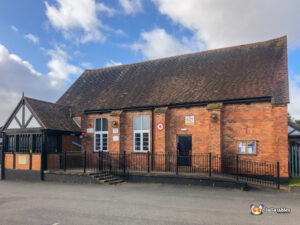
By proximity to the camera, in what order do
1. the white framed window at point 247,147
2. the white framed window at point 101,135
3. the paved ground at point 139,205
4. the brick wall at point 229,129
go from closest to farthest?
1. the paved ground at point 139,205
2. the brick wall at point 229,129
3. the white framed window at point 247,147
4. the white framed window at point 101,135

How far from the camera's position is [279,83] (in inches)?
557

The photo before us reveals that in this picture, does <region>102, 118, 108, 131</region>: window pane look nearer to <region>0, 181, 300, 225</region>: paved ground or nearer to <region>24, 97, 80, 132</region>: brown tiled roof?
<region>24, 97, 80, 132</region>: brown tiled roof

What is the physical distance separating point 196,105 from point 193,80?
2610mm

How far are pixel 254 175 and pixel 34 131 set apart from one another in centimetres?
1283

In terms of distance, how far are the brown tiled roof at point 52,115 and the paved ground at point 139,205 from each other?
4560mm

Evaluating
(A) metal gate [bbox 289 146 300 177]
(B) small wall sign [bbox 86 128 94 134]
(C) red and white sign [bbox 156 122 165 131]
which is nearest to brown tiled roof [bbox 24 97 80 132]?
(B) small wall sign [bbox 86 128 94 134]

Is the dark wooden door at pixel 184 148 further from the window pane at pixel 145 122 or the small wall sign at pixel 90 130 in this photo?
the small wall sign at pixel 90 130

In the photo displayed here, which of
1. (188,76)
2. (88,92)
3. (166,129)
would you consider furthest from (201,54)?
(88,92)

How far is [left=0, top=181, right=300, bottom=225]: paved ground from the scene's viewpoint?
7.31m

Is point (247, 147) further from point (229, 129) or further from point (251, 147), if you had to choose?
point (229, 129)

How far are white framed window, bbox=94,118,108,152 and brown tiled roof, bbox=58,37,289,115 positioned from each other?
3.35ft

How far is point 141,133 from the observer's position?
56.4 feet

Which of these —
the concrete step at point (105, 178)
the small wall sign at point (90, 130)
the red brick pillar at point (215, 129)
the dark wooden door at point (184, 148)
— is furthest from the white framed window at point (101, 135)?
the red brick pillar at point (215, 129)

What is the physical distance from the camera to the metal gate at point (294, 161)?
15.3 meters
